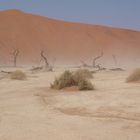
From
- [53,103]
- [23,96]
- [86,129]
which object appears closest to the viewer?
[86,129]

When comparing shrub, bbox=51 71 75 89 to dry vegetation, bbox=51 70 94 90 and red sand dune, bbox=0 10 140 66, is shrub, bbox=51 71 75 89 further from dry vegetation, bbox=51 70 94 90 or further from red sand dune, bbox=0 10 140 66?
red sand dune, bbox=0 10 140 66

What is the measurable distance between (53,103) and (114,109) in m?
2.35

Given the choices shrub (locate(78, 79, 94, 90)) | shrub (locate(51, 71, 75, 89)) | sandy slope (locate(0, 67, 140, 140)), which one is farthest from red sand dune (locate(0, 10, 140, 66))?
sandy slope (locate(0, 67, 140, 140))

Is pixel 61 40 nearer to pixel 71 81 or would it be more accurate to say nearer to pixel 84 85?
pixel 71 81

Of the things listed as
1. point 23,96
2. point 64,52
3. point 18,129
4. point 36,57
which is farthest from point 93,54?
point 18,129

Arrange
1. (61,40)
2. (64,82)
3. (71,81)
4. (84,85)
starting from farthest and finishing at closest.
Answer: (61,40) < (71,81) < (64,82) < (84,85)

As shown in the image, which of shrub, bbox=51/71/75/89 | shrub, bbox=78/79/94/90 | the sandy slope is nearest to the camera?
the sandy slope

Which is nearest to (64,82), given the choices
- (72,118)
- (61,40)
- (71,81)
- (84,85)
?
(71,81)

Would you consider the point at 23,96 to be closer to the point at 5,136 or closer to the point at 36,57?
the point at 5,136

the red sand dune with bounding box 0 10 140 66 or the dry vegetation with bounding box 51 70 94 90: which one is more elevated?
the red sand dune with bounding box 0 10 140 66

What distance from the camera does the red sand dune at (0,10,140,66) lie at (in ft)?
289

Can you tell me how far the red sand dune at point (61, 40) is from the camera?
8794 cm

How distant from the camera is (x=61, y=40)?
333 ft

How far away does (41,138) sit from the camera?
7.09 meters
